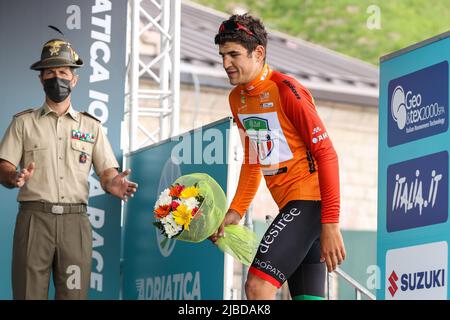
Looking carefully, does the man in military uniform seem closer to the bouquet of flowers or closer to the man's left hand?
the man's left hand

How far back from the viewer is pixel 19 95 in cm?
1084

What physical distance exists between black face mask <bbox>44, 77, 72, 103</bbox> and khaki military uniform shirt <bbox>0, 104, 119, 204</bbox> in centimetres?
Result: 23

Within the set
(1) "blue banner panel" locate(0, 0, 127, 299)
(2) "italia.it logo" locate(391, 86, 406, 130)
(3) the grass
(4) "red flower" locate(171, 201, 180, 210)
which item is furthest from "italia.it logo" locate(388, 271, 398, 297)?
(3) the grass

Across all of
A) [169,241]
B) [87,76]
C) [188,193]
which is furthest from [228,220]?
[87,76]

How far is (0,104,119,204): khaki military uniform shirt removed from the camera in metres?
8.70

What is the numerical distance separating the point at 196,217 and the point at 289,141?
89 cm

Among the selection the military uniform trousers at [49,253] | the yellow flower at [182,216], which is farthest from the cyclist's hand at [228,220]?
the military uniform trousers at [49,253]

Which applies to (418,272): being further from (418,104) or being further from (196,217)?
(196,217)

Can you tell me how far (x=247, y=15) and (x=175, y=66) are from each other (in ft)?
13.8

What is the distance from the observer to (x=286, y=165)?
711 centimetres
